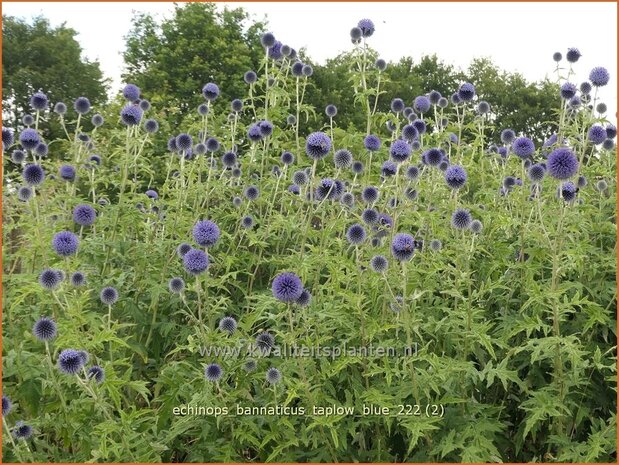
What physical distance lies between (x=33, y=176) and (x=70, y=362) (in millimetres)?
1659

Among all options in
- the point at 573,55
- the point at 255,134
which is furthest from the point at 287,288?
the point at 573,55

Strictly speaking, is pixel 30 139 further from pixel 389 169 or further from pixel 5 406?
pixel 389 169

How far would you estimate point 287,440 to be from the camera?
300 cm

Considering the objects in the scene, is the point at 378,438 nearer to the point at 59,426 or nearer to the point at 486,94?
the point at 59,426

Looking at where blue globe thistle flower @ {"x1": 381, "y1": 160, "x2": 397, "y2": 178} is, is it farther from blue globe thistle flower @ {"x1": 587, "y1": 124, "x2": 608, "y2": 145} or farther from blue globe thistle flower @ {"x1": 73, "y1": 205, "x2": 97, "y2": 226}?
blue globe thistle flower @ {"x1": 73, "y1": 205, "x2": 97, "y2": 226}

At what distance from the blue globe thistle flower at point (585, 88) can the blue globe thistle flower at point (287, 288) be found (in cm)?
384

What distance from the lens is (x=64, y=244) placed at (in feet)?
10.6

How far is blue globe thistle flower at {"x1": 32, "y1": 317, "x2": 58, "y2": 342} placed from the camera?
2822 mm

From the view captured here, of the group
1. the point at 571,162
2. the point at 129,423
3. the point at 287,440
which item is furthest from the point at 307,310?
the point at 571,162

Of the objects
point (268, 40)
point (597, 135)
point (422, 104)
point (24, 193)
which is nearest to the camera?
point (597, 135)

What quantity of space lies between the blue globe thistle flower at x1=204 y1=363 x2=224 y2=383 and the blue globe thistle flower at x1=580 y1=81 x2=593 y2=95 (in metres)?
4.29

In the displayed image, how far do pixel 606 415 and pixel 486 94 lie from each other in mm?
27359

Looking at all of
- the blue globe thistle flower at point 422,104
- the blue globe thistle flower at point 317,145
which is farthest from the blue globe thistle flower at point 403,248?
the blue globe thistle flower at point 422,104

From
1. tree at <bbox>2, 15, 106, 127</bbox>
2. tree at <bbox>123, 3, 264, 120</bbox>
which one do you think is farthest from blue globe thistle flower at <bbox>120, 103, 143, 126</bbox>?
tree at <bbox>2, 15, 106, 127</bbox>
